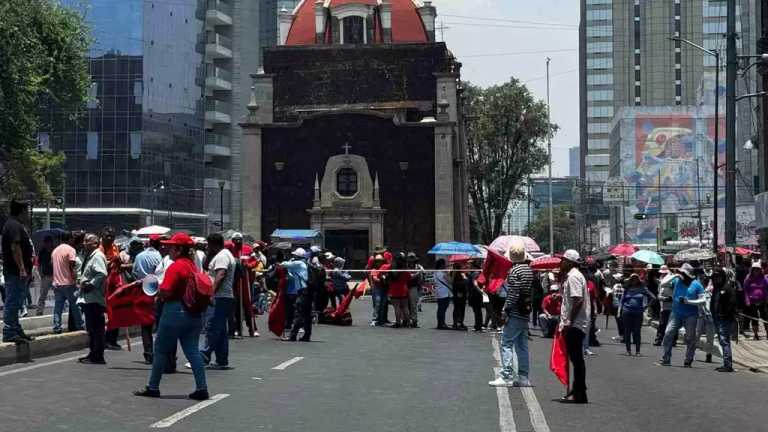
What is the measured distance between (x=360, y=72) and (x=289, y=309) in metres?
38.2

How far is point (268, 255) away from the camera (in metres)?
33.1

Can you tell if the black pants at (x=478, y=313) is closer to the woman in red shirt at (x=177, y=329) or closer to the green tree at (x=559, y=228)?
the woman in red shirt at (x=177, y=329)

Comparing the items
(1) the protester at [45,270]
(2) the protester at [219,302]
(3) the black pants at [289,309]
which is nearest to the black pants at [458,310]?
(3) the black pants at [289,309]

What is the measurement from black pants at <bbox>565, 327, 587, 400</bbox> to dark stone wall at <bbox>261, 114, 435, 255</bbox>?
42.4 meters

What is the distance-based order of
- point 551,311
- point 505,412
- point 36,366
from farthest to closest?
point 551,311, point 36,366, point 505,412

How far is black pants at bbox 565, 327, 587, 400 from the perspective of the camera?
1200 cm

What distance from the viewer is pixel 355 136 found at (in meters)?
55.7

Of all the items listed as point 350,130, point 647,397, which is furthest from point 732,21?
point 350,130

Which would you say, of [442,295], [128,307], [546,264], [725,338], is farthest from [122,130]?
[128,307]

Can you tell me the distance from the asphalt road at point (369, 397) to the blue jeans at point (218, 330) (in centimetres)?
29

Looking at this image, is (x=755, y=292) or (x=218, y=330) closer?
(x=218, y=330)

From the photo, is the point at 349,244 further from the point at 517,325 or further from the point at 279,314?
the point at 517,325

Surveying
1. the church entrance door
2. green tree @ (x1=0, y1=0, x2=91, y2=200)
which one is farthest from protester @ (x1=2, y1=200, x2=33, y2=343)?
the church entrance door

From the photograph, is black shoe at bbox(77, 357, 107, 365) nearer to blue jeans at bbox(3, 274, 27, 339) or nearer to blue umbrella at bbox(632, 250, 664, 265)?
blue jeans at bbox(3, 274, 27, 339)
